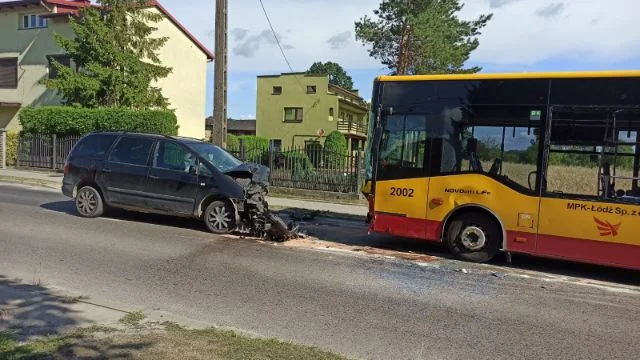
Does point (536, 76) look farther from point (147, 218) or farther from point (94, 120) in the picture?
point (94, 120)

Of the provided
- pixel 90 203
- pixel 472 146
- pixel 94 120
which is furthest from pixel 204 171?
pixel 94 120

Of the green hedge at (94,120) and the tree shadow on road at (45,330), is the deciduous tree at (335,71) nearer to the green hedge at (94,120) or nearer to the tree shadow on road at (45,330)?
the green hedge at (94,120)

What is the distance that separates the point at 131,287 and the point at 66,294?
739mm

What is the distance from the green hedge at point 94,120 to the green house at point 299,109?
24.0m

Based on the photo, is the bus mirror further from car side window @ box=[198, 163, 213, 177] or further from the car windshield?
car side window @ box=[198, 163, 213, 177]

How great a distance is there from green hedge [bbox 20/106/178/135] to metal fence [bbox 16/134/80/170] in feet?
2.00

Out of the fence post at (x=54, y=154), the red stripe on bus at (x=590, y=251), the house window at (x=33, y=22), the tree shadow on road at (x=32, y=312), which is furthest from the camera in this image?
the house window at (x=33, y=22)

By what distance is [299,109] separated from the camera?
49562mm

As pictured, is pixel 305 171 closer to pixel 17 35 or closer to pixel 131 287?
pixel 131 287

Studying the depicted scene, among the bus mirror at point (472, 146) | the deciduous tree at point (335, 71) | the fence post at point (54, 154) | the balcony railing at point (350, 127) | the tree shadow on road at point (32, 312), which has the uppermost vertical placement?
the deciduous tree at point (335, 71)

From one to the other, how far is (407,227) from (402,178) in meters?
0.82

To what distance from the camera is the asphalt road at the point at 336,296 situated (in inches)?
200

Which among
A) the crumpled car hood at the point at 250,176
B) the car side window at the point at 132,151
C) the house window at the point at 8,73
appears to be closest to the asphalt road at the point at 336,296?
the crumpled car hood at the point at 250,176

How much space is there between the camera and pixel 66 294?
591 centimetres
